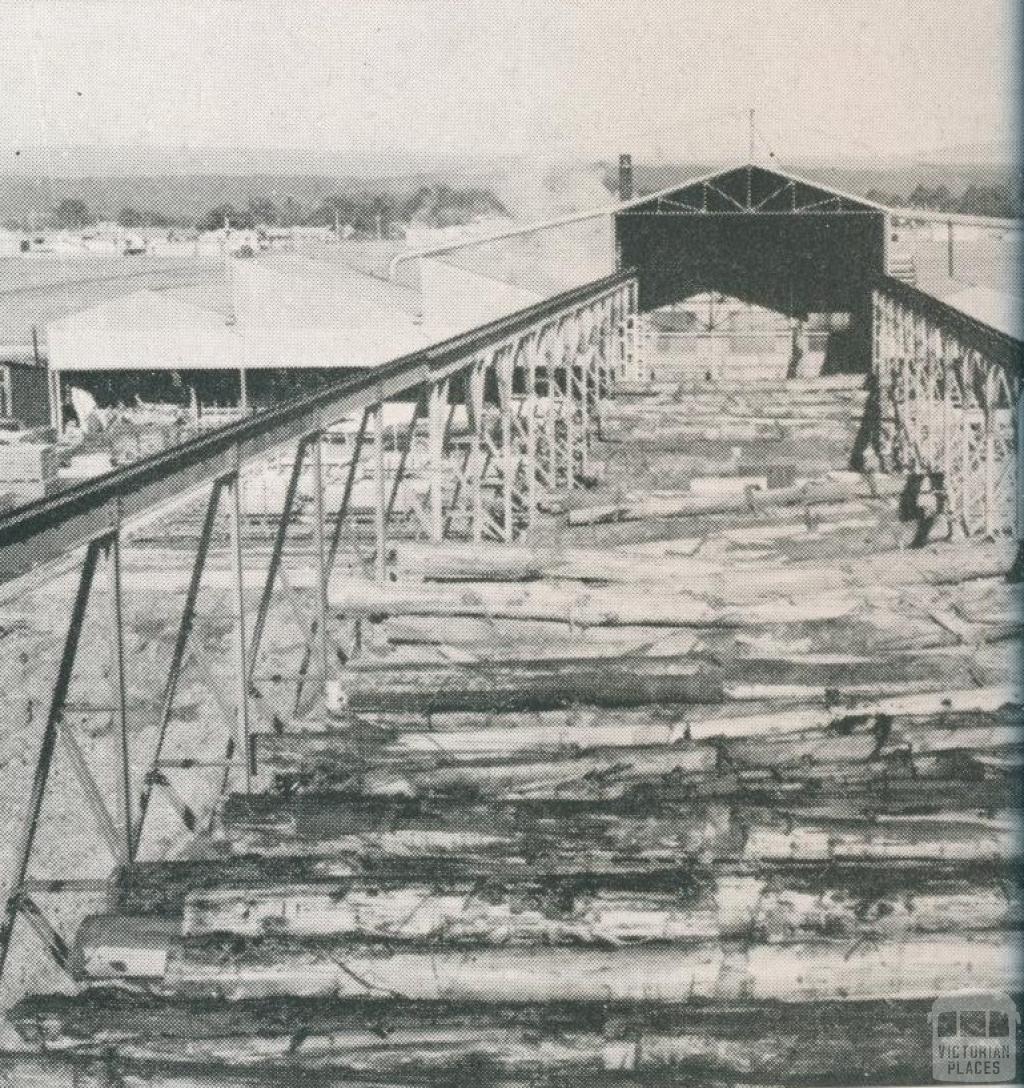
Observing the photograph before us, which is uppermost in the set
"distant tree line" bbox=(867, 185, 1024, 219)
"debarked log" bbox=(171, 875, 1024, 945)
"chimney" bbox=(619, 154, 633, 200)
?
"distant tree line" bbox=(867, 185, 1024, 219)

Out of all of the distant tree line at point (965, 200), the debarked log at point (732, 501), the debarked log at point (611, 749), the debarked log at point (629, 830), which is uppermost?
the distant tree line at point (965, 200)

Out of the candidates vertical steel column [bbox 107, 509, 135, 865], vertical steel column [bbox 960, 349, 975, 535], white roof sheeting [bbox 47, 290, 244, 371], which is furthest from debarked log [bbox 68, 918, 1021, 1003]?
white roof sheeting [bbox 47, 290, 244, 371]

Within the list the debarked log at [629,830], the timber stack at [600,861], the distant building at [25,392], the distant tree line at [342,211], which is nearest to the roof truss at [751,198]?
the timber stack at [600,861]

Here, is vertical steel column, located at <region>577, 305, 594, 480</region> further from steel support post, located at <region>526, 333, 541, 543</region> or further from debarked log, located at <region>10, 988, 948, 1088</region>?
debarked log, located at <region>10, 988, 948, 1088</region>

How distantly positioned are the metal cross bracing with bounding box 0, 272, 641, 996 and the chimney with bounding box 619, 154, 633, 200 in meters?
4.90

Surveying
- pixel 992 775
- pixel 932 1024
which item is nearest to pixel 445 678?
pixel 992 775

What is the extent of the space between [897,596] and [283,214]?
399 ft

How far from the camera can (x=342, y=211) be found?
118 m

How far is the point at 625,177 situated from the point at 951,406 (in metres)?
16.4

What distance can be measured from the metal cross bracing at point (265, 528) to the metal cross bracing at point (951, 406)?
3815 mm

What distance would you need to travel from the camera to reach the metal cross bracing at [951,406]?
39.3 feet

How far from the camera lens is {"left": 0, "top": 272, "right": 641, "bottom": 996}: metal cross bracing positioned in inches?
233

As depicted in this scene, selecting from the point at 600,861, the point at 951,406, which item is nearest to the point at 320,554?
the point at 600,861

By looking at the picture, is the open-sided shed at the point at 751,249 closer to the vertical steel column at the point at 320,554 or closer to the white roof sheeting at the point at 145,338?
the white roof sheeting at the point at 145,338
